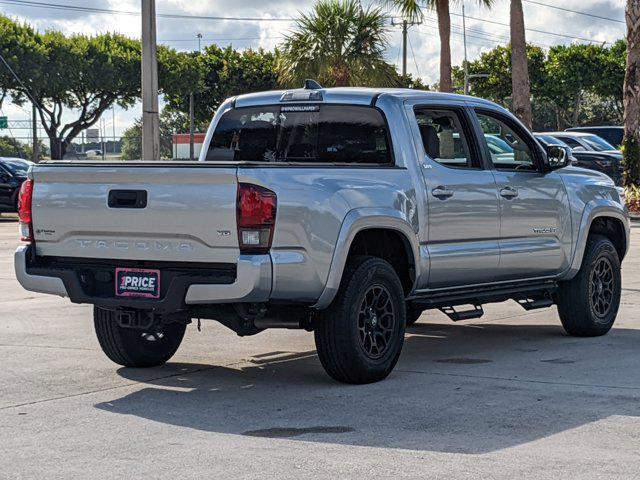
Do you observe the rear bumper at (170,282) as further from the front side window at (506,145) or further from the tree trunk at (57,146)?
the tree trunk at (57,146)

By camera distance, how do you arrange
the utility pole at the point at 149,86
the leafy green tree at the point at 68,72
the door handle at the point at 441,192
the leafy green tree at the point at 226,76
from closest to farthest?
the door handle at the point at 441,192
the utility pole at the point at 149,86
the leafy green tree at the point at 68,72
the leafy green tree at the point at 226,76

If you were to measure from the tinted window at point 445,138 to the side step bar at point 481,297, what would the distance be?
0.96 m

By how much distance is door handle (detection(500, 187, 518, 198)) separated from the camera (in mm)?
9930

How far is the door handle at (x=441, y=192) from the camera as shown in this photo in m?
9.26

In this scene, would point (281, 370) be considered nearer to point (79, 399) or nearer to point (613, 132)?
point (79, 399)

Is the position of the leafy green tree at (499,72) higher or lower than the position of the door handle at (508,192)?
higher

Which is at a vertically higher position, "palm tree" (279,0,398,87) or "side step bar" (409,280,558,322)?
"palm tree" (279,0,398,87)

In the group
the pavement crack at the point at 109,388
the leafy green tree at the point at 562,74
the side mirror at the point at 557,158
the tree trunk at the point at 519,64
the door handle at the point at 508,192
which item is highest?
the leafy green tree at the point at 562,74

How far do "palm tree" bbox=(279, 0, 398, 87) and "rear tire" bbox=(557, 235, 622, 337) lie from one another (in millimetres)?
25826

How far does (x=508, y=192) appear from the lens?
393 inches

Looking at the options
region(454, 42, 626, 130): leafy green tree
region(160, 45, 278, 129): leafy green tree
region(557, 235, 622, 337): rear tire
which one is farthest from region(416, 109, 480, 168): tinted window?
region(454, 42, 626, 130): leafy green tree

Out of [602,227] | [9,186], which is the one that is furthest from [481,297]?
[9,186]

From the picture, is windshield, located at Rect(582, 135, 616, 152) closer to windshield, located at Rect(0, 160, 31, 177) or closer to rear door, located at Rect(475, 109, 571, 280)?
windshield, located at Rect(0, 160, 31, 177)

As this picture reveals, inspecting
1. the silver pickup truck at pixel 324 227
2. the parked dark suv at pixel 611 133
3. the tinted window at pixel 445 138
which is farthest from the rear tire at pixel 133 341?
the parked dark suv at pixel 611 133
